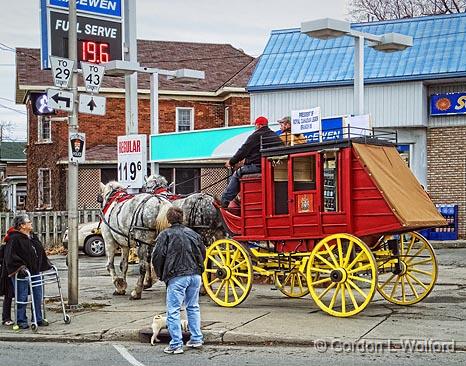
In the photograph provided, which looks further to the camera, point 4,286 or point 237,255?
point 237,255

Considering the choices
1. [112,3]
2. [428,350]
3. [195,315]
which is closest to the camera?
[428,350]

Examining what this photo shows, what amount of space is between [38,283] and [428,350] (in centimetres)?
584

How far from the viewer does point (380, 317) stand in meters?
12.3

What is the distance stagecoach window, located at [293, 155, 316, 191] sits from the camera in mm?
12992

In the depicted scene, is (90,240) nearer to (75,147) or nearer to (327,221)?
(75,147)

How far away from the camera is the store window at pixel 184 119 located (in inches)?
1571

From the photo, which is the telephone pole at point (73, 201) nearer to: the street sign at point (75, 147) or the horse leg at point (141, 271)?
the street sign at point (75, 147)

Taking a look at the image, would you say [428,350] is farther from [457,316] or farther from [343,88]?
[343,88]

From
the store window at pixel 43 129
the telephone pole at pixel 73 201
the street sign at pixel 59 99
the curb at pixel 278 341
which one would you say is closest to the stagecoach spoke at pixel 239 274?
the curb at pixel 278 341

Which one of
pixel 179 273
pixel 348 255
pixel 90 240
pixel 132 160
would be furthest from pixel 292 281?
pixel 90 240

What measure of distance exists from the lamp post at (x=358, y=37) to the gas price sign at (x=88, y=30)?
477 centimetres

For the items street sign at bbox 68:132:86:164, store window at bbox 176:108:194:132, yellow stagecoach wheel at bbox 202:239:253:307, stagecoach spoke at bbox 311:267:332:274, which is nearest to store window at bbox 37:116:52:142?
store window at bbox 176:108:194:132

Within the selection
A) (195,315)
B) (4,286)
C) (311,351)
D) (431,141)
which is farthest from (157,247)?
(431,141)

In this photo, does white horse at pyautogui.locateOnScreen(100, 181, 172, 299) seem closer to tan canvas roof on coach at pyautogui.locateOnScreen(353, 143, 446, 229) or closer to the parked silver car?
tan canvas roof on coach at pyautogui.locateOnScreen(353, 143, 446, 229)
